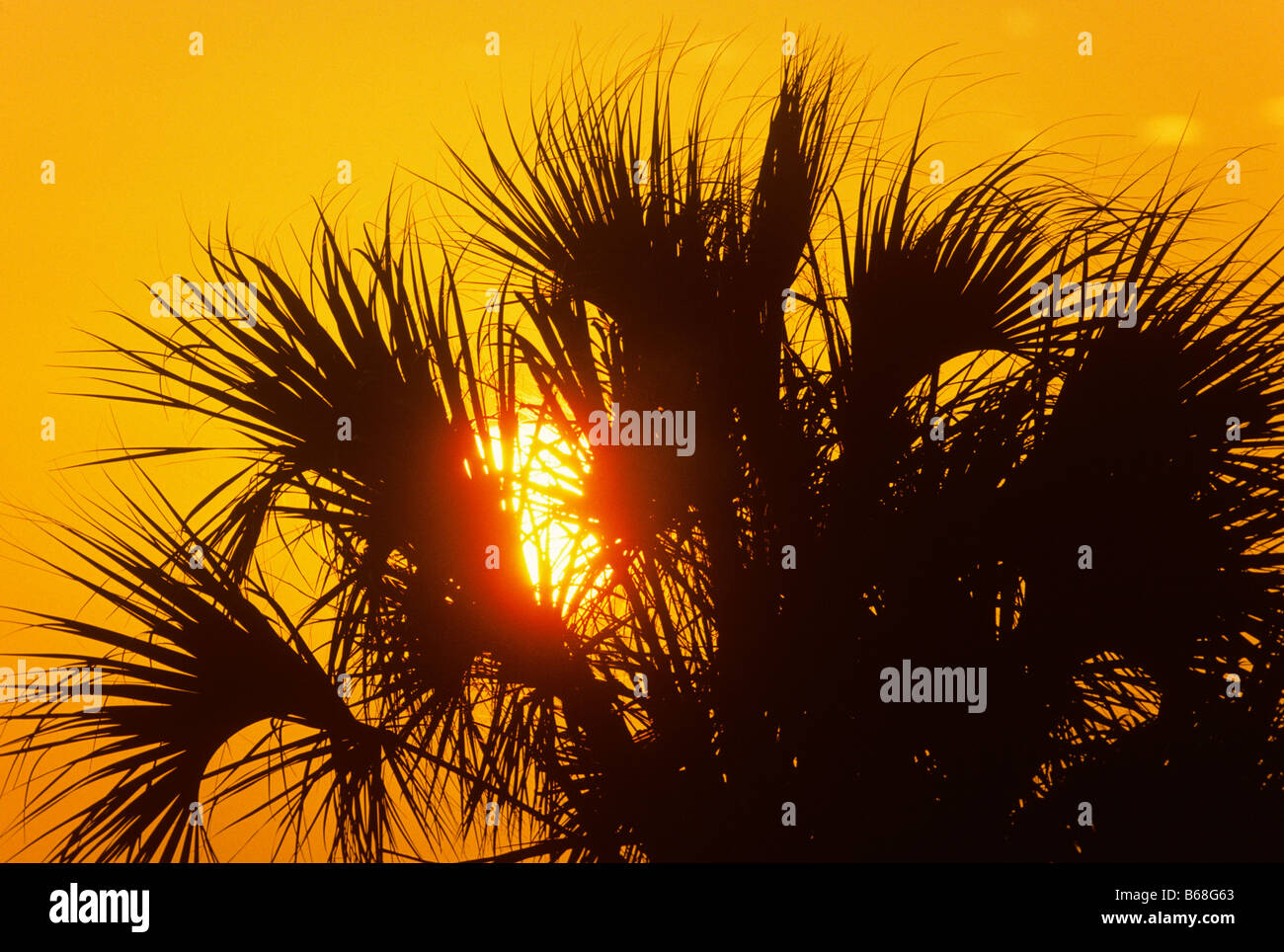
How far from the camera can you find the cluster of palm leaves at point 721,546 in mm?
2379

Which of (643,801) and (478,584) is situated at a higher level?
(478,584)

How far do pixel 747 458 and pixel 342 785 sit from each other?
4.22ft

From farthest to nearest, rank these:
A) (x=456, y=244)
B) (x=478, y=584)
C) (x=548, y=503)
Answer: (x=456, y=244)
(x=548, y=503)
(x=478, y=584)

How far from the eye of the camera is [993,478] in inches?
97.0

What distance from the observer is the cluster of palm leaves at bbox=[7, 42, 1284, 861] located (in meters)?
2.38

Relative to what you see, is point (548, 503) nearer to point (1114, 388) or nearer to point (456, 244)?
point (456, 244)

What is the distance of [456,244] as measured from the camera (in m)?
3.09

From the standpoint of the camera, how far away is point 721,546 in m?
2.63

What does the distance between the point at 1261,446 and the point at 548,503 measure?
68.2 inches
